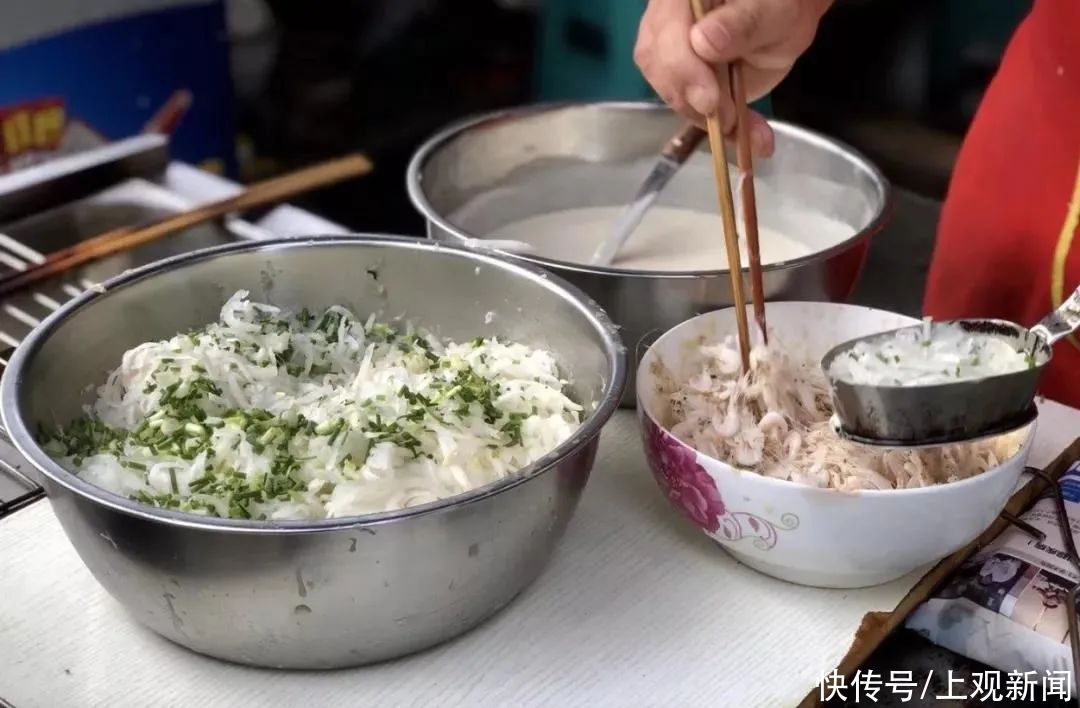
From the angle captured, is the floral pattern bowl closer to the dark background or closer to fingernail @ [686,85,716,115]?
fingernail @ [686,85,716,115]

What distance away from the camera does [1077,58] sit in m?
1.43

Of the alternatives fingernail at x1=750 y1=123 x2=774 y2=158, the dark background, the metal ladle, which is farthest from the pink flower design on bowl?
the dark background

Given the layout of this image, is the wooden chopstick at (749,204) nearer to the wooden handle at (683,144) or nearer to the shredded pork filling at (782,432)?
the shredded pork filling at (782,432)

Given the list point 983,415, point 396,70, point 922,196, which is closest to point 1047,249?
point 983,415

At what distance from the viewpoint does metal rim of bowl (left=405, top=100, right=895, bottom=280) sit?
125cm

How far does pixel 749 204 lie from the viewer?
3.71 feet

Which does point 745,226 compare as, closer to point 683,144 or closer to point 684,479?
point 684,479

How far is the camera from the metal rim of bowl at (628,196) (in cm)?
125

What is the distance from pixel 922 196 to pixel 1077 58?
2225mm

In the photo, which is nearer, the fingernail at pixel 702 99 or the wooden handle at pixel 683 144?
the fingernail at pixel 702 99

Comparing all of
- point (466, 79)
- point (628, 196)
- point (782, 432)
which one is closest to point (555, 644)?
point (782, 432)

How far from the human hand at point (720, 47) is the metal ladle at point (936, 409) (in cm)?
36

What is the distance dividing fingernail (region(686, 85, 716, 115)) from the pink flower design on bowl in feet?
1.10

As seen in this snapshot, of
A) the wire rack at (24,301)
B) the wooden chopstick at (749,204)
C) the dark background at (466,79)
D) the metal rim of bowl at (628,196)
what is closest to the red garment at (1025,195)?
the metal rim of bowl at (628,196)
